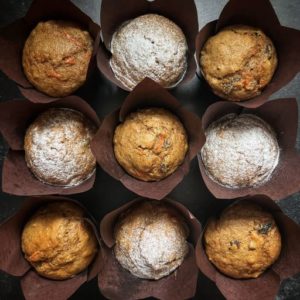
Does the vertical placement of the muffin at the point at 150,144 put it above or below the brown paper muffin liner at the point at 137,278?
above

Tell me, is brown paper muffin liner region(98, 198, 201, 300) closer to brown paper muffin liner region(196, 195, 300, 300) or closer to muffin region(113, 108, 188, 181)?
brown paper muffin liner region(196, 195, 300, 300)

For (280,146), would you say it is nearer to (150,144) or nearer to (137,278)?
(150,144)

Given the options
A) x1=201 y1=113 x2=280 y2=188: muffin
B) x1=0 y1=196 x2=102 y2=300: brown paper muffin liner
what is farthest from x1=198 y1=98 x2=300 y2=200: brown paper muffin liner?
x1=0 y1=196 x2=102 y2=300: brown paper muffin liner

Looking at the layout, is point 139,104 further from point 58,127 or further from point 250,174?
point 250,174

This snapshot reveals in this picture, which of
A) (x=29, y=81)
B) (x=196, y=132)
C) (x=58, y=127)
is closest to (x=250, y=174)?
(x=196, y=132)

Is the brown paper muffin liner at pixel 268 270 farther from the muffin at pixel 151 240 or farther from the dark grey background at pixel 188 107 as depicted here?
the dark grey background at pixel 188 107

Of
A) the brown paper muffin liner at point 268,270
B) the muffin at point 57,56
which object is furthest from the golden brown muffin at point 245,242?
the muffin at point 57,56

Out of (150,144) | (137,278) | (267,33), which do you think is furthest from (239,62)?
(137,278)
